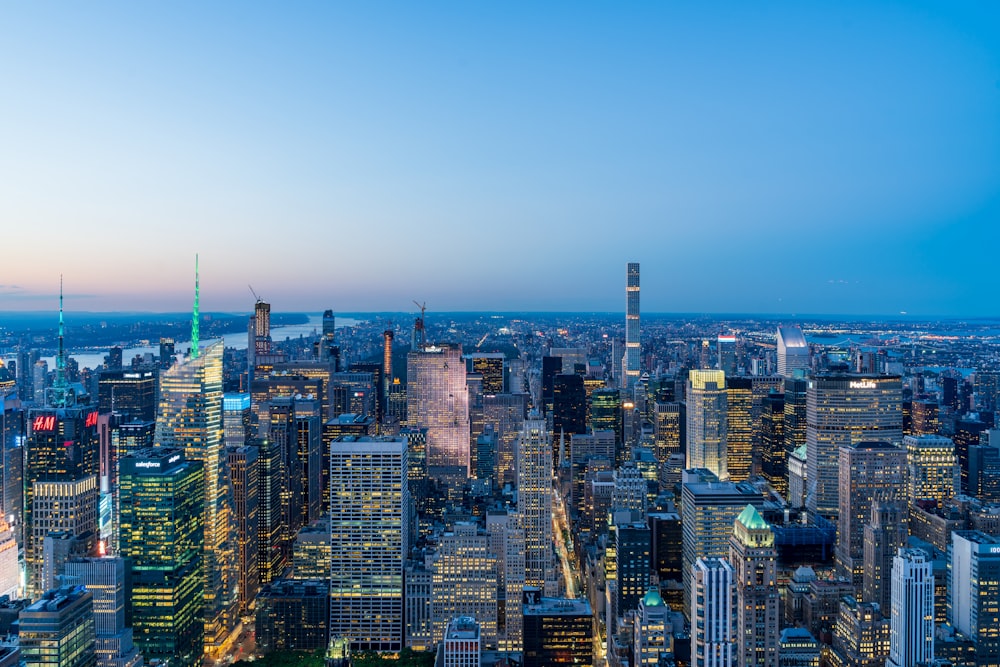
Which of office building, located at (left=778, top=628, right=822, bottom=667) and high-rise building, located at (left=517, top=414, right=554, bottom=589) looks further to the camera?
high-rise building, located at (left=517, top=414, right=554, bottom=589)

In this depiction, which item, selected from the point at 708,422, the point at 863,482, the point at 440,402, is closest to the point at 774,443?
Result: the point at 708,422

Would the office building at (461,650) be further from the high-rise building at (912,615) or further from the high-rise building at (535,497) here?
the high-rise building at (535,497)

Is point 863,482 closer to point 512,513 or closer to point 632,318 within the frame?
point 512,513

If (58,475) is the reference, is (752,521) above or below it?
above

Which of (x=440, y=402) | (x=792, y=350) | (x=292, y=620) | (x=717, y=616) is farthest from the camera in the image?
(x=440, y=402)

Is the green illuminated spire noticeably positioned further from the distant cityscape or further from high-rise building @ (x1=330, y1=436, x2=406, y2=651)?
high-rise building @ (x1=330, y1=436, x2=406, y2=651)

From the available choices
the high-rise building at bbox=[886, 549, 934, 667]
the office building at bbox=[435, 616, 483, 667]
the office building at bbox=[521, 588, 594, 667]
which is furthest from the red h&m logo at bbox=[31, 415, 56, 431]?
the high-rise building at bbox=[886, 549, 934, 667]
